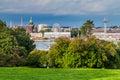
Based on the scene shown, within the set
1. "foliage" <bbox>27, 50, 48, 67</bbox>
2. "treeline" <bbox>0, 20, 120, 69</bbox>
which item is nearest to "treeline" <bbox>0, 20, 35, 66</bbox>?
"treeline" <bbox>0, 20, 120, 69</bbox>

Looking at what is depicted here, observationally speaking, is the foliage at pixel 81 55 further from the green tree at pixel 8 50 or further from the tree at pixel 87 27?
the tree at pixel 87 27

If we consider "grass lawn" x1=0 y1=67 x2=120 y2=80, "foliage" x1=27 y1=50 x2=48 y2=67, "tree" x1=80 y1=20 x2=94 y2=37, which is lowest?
"foliage" x1=27 y1=50 x2=48 y2=67

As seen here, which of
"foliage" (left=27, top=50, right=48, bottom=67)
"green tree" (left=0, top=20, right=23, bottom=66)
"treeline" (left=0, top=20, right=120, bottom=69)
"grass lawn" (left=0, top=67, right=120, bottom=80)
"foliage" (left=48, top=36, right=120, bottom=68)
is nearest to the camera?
"grass lawn" (left=0, top=67, right=120, bottom=80)

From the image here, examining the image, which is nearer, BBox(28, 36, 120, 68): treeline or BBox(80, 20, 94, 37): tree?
BBox(28, 36, 120, 68): treeline

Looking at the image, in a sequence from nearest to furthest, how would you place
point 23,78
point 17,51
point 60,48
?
point 23,78 < point 60,48 < point 17,51

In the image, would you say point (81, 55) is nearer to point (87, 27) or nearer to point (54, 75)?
point (54, 75)

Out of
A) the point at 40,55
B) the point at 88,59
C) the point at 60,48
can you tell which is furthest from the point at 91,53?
the point at 40,55

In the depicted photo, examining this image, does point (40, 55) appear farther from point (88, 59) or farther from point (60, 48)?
point (88, 59)

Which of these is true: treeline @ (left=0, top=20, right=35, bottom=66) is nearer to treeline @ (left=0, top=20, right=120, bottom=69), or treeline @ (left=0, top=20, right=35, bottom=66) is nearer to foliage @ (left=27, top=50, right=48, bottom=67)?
treeline @ (left=0, top=20, right=120, bottom=69)

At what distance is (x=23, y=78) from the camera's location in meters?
14.1

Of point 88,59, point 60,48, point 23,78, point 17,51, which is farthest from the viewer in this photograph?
point 17,51

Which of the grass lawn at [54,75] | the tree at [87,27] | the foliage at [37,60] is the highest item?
the tree at [87,27]

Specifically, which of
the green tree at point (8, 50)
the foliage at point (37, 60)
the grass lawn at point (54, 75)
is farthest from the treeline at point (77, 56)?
the grass lawn at point (54, 75)

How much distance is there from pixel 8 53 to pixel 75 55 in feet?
25.1
